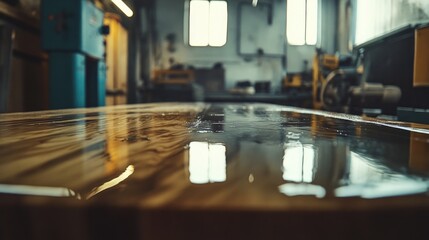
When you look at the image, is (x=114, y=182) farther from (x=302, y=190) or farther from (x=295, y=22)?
(x=295, y=22)

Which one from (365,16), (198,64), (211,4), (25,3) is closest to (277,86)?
(198,64)

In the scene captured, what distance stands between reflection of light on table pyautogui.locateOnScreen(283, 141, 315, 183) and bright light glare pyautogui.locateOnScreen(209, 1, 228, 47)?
26.0 ft

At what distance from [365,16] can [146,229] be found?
3.78 metres

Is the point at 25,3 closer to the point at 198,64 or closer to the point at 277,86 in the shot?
the point at 198,64

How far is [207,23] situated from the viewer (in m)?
8.08

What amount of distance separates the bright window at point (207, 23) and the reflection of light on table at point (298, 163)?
25.9 feet

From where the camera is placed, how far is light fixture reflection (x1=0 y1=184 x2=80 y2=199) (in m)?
0.25

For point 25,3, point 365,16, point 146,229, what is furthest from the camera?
point 365,16

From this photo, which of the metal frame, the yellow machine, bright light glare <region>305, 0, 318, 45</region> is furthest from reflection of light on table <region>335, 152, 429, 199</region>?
bright light glare <region>305, 0, 318, 45</region>

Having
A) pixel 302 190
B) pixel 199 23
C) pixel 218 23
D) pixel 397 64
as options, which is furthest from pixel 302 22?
pixel 302 190

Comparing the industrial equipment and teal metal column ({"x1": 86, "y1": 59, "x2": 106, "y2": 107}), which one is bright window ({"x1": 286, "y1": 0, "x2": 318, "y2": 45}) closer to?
the industrial equipment

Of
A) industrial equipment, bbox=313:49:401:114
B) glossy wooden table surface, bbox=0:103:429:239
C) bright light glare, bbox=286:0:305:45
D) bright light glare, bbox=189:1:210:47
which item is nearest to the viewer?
glossy wooden table surface, bbox=0:103:429:239

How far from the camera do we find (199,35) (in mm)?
8148

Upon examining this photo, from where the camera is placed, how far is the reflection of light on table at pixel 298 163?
305mm
